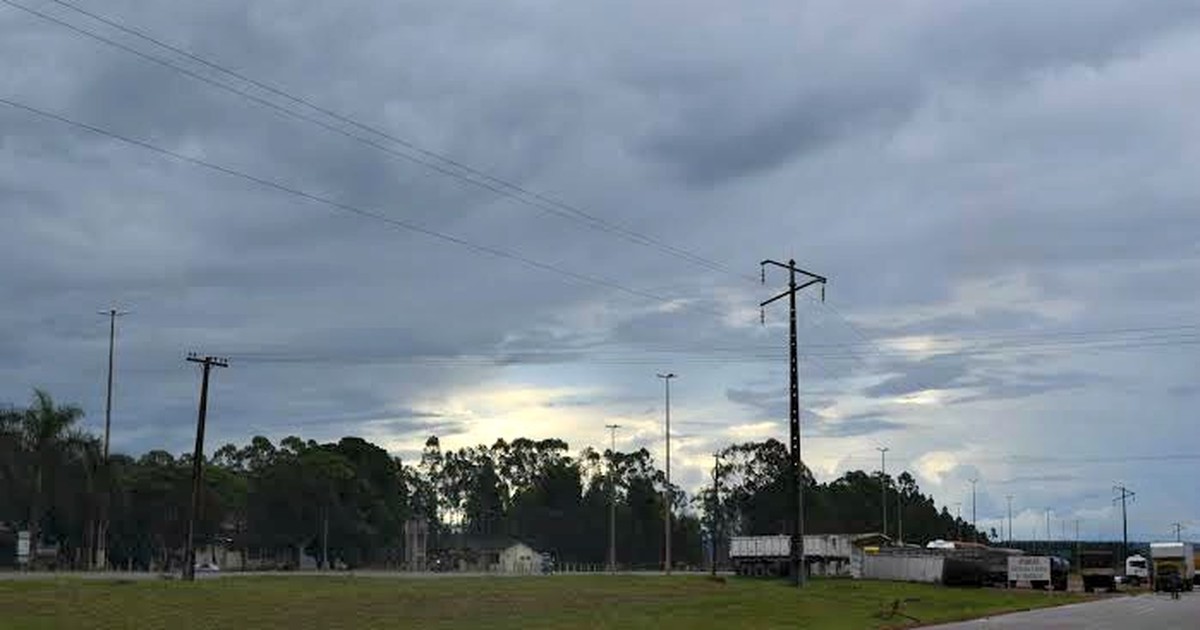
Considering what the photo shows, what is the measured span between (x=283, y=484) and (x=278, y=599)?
10473 centimetres

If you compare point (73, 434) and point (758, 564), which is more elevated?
point (73, 434)

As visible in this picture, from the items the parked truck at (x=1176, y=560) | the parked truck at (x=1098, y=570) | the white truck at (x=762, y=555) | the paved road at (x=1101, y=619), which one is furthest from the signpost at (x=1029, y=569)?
the paved road at (x=1101, y=619)

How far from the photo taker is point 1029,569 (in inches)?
3944

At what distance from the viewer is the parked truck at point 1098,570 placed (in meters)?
104

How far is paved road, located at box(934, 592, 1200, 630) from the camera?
4925 cm

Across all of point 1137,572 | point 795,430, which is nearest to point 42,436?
point 795,430

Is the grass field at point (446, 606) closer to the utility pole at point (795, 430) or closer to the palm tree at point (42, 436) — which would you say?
the utility pole at point (795, 430)

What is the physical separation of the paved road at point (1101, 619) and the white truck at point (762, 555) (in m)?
44.6

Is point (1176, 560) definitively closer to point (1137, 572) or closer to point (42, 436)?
point (1137, 572)

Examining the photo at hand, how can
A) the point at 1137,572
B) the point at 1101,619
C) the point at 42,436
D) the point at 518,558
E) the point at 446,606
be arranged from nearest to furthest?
the point at 446,606 → the point at 1101,619 → the point at 42,436 → the point at 1137,572 → the point at 518,558

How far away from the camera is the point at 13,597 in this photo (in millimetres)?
41406

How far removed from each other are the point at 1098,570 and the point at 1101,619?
177ft

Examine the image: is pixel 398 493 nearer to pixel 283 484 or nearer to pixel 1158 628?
pixel 283 484

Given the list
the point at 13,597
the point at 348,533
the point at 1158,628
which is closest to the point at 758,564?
the point at 348,533
